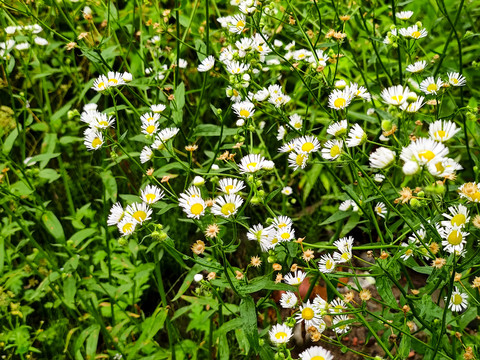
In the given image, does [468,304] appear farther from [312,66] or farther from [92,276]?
[92,276]

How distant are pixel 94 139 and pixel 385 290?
2.81ft

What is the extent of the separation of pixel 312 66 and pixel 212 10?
4.03ft

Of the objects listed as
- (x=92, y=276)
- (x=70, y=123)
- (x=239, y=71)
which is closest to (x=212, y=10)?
(x=70, y=123)

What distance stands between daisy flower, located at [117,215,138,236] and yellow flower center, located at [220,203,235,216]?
20 centimetres

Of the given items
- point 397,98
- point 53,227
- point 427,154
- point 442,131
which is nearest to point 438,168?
point 427,154

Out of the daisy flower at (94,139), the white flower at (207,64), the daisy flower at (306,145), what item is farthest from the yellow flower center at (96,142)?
the daisy flower at (306,145)

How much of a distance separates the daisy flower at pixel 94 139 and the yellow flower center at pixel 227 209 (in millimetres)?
443

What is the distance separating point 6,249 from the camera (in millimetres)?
1983

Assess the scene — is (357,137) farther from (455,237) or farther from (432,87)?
(432,87)

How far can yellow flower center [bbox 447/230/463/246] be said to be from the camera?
2.82 ft

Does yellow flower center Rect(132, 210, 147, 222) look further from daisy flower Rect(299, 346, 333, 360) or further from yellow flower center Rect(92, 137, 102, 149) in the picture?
daisy flower Rect(299, 346, 333, 360)

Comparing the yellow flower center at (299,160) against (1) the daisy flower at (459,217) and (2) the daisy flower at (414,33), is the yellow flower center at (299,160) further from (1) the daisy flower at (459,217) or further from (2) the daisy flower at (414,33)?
(2) the daisy flower at (414,33)

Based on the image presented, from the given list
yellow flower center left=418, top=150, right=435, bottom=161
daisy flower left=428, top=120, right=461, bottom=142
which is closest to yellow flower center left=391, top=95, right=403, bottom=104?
daisy flower left=428, top=120, right=461, bottom=142

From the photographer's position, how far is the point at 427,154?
776 mm
